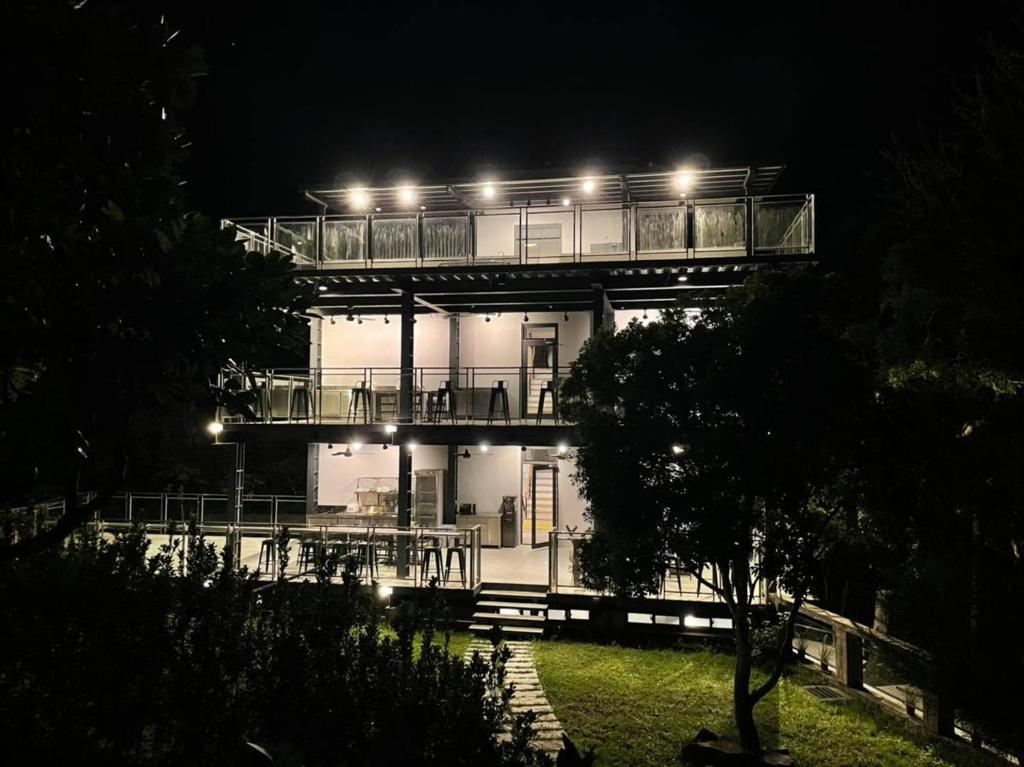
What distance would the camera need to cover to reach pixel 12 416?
3303 millimetres

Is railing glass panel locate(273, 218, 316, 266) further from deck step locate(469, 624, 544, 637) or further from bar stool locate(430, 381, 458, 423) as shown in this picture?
deck step locate(469, 624, 544, 637)

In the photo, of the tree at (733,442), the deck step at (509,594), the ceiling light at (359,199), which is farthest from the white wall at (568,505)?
the tree at (733,442)

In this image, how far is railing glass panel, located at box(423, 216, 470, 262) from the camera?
16.0m

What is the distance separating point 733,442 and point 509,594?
708cm

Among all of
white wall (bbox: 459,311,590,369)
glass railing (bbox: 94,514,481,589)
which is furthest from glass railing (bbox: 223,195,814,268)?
glass railing (bbox: 94,514,481,589)

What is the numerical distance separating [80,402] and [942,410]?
6.75 meters

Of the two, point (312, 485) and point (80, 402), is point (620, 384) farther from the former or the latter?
point (312, 485)

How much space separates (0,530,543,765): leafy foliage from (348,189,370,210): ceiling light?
13.0 m

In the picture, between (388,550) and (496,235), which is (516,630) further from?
(496,235)

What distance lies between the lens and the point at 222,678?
4.47 meters

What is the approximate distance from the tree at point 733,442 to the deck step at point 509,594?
4997mm

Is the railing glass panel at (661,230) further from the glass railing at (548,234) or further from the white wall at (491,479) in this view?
the white wall at (491,479)

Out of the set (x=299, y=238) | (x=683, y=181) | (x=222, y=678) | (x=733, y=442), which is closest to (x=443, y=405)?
(x=299, y=238)

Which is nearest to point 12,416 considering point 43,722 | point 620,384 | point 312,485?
point 43,722
